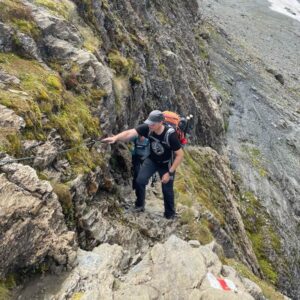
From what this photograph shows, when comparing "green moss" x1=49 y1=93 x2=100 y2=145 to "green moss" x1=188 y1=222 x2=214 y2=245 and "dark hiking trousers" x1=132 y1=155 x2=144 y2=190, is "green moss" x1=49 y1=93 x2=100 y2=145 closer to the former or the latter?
"dark hiking trousers" x1=132 y1=155 x2=144 y2=190

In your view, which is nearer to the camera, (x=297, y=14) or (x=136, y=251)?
(x=136, y=251)

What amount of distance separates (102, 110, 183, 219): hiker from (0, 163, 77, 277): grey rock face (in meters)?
3.71

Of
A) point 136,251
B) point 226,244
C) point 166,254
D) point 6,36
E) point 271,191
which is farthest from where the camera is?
point 271,191

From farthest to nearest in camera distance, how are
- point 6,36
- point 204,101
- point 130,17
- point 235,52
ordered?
point 235,52, point 204,101, point 130,17, point 6,36

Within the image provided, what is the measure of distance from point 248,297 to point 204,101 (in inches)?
1050

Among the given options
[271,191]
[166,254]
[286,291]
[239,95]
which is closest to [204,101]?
[271,191]

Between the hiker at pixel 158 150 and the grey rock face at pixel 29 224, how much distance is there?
3.71 meters

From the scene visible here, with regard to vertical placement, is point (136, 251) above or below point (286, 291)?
above

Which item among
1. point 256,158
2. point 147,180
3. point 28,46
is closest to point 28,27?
point 28,46

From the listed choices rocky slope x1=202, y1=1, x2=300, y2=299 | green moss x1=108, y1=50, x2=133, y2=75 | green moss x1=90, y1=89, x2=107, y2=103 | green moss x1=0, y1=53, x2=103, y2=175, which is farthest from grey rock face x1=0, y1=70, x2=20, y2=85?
rocky slope x1=202, y1=1, x2=300, y2=299

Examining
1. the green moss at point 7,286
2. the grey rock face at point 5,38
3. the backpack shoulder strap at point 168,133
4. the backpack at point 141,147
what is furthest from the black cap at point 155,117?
the green moss at point 7,286

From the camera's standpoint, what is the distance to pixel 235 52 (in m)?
70.2

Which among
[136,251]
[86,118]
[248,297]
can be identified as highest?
[248,297]

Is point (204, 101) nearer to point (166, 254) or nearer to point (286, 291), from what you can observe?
point (286, 291)
